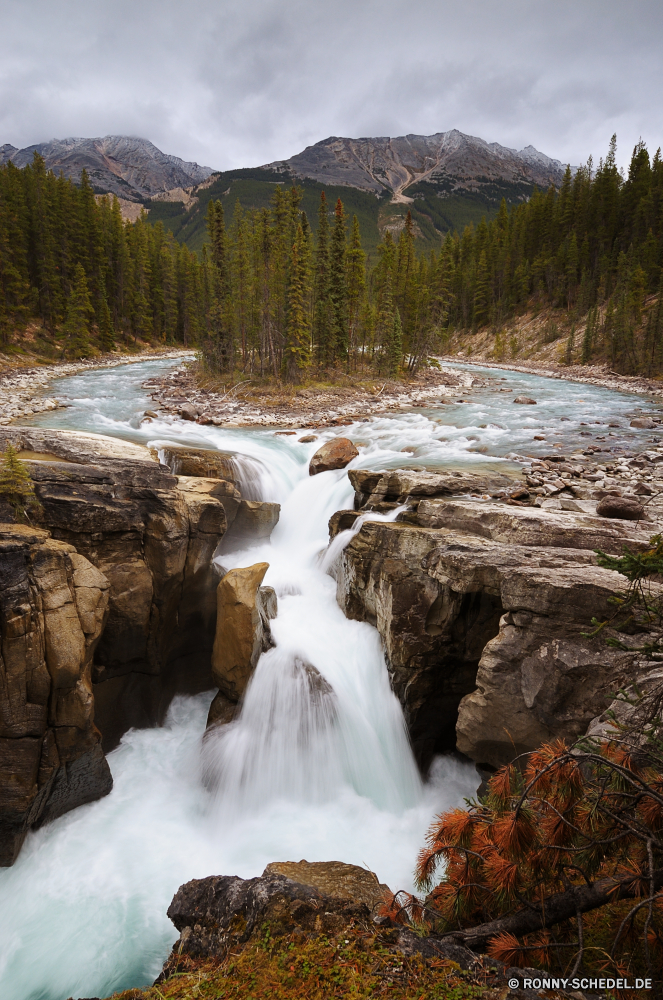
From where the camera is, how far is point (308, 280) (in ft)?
125

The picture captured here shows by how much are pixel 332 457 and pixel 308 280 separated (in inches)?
1024

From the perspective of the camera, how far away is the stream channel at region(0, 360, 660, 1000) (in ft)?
22.9

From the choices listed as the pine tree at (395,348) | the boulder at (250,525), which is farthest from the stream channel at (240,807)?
the pine tree at (395,348)

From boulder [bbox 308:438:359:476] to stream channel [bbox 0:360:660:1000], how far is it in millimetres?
4275

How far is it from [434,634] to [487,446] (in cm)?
1338

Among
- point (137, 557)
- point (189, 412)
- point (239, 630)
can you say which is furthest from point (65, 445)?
point (189, 412)

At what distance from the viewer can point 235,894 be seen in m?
4.83

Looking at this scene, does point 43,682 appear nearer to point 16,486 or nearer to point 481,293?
point 16,486

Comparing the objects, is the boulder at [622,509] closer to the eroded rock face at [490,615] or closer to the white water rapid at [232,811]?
Result: the eroded rock face at [490,615]

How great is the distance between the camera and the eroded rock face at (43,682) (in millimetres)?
7469

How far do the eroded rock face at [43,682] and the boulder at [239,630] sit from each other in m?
2.81

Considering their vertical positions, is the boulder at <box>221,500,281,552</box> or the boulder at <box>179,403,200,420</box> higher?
the boulder at <box>179,403,200,420</box>

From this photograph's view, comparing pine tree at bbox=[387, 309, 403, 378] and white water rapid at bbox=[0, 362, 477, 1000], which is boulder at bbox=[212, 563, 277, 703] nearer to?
white water rapid at bbox=[0, 362, 477, 1000]

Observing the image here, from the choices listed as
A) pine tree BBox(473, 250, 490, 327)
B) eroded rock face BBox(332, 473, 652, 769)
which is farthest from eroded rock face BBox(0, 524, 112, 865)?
pine tree BBox(473, 250, 490, 327)
